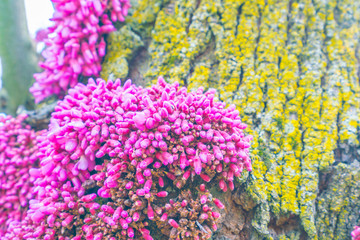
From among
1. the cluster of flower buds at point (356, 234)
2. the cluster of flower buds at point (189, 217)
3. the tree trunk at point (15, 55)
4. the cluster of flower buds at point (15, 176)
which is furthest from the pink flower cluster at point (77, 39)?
the cluster of flower buds at point (356, 234)

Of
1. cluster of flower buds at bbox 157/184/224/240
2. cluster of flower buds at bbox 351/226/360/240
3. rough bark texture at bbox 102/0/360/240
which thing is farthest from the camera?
rough bark texture at bbox 102/0/360/240

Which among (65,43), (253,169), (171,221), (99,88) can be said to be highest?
(65,43)

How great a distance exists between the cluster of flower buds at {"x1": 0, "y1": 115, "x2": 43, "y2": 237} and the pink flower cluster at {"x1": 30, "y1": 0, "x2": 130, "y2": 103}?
78 cm

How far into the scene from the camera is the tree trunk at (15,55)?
12.5 ft

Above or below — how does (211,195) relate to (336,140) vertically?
below

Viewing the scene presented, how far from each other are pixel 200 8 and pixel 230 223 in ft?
8.02

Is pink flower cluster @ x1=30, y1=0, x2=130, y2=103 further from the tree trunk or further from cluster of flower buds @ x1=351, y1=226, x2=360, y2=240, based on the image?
cluster of flower buds @ x1=351, y1=226, x2=360, y2=240

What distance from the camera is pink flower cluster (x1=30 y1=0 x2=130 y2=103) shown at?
112 inches

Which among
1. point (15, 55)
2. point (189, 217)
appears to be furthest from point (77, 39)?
point (189, 217)

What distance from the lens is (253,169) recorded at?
2.35 metres

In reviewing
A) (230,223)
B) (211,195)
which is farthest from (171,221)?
(230,223)

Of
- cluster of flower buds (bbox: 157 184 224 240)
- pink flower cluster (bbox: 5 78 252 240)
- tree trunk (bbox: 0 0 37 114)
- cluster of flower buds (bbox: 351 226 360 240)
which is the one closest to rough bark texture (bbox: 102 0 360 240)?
cluster of flower buds (bbox: 351 226 360 240)

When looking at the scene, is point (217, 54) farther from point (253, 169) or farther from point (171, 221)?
point (171, 221)

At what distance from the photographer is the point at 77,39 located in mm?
2877
